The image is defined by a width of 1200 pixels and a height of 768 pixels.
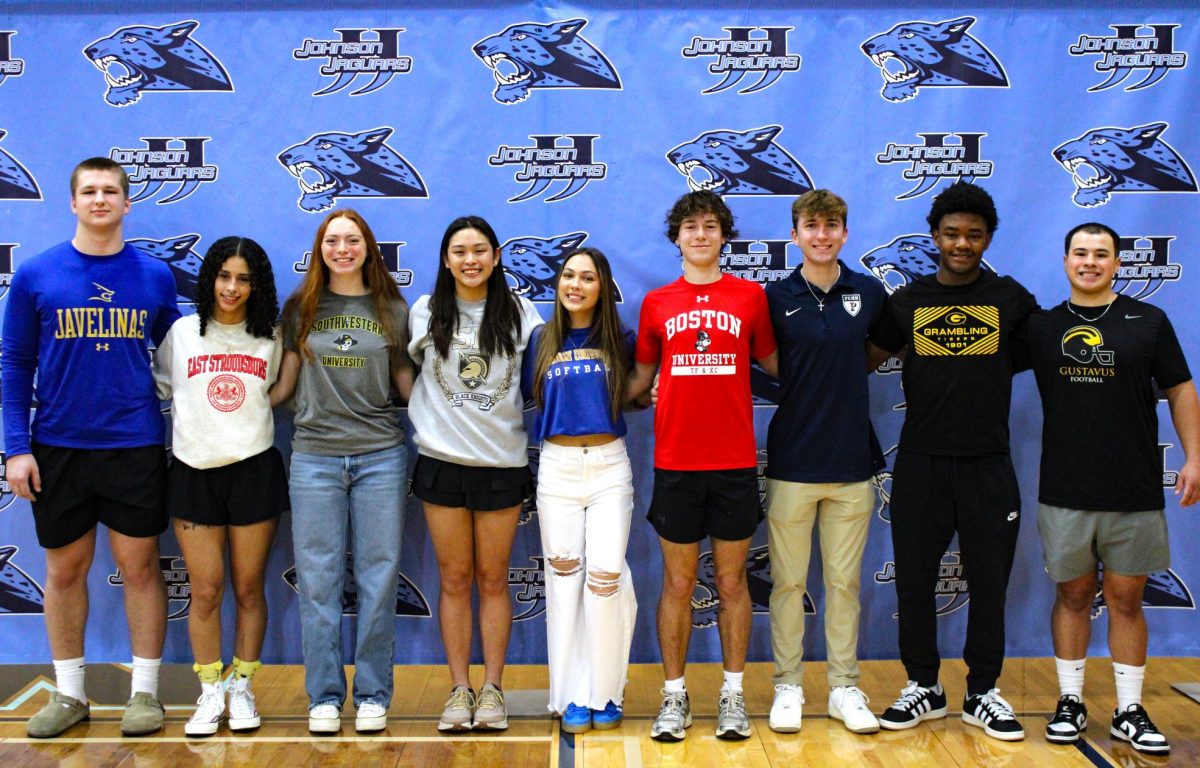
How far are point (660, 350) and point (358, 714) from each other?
1668 mm

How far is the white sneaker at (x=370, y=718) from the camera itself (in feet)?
10.9

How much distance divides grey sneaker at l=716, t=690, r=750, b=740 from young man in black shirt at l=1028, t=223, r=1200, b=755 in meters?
1.04

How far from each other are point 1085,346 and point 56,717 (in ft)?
12.4

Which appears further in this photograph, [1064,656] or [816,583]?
[816,583]

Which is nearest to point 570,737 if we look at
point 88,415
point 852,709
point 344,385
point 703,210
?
point 852,709

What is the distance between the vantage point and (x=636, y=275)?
3.80 m

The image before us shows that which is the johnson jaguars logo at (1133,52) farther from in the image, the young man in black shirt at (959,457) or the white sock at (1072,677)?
the white sock at (1072,677)

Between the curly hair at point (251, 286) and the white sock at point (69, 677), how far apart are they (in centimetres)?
130

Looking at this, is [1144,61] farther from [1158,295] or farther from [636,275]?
[636,275]

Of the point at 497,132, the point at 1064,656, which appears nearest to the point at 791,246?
the point at 497,132

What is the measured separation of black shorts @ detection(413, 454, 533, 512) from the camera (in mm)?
3314

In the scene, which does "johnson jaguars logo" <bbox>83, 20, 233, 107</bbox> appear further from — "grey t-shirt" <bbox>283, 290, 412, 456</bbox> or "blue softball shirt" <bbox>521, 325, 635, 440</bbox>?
"blue softball shirt" <bbox>521, 325, 635, 440</bbox>

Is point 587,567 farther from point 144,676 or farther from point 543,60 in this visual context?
point 543,60

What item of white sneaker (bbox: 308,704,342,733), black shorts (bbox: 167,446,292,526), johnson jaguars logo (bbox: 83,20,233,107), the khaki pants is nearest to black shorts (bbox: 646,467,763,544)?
the khaki pants
